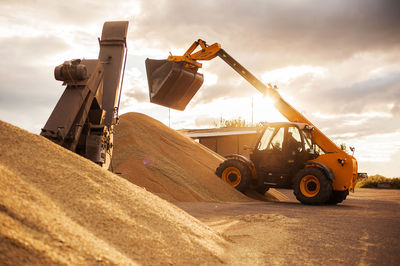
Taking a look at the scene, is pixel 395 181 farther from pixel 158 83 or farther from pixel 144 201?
pixel 144 201

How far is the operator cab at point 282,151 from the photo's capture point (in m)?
10.9

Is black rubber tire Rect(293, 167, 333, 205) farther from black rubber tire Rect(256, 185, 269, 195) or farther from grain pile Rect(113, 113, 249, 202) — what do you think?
black rubber tire Rect(256, 185, 269, 195)

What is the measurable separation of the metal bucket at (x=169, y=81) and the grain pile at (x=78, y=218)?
24.5 feet

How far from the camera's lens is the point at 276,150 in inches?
440

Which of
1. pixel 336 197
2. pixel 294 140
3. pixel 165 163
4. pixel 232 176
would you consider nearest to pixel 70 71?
pixel 165 163

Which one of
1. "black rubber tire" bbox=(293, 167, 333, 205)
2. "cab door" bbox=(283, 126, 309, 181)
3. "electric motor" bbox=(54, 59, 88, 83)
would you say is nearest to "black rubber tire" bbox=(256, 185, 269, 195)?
"cab door" bbox=(283, 126, 309, 181)

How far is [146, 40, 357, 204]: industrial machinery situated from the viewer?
10.3m

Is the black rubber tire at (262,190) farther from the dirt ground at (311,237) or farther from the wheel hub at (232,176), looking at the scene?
the dirt ground at (311,237)

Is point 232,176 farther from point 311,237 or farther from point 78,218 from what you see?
point 78,218

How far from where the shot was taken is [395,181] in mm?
21375

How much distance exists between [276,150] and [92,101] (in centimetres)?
590

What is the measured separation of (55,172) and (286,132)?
329 inches

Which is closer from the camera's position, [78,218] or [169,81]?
[78,218]

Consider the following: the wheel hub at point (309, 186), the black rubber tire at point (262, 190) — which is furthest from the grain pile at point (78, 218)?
the black rubber tire at point (262, 190)
